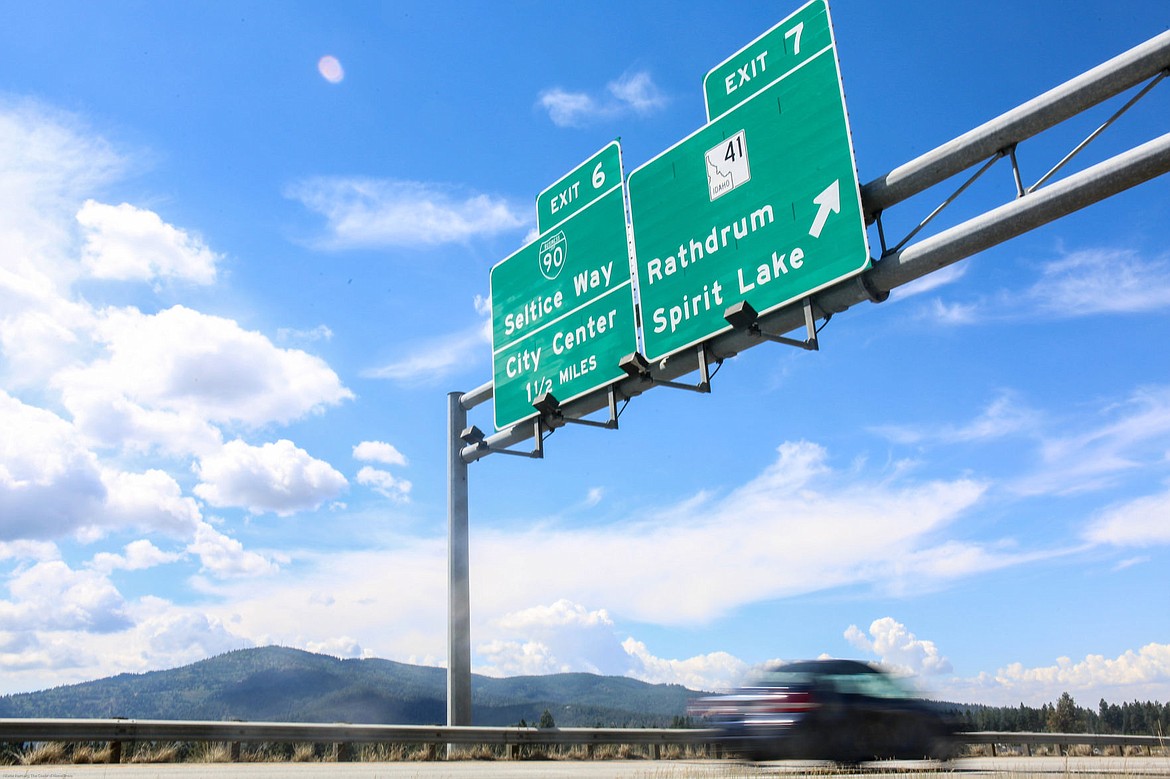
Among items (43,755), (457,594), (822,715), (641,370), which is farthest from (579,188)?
(43,755)

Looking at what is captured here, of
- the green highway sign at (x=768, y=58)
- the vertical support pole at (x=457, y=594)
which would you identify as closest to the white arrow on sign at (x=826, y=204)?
the green highway sign at (x=768, y=58)

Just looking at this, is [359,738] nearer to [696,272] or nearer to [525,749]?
[525,749]

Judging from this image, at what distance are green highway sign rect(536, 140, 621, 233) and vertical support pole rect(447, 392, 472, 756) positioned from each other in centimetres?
468

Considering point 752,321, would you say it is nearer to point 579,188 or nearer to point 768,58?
point 768,58

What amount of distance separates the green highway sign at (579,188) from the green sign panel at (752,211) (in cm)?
93

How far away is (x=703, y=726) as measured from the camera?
9.66 m

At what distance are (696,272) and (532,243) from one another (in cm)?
450

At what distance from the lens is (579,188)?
630 inches

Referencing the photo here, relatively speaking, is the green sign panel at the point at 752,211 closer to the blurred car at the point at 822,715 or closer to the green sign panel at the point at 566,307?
the green sign panel at the point at 566,307

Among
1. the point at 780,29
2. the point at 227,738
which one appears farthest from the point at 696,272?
the point at 227,738

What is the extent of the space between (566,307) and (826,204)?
5.36 m

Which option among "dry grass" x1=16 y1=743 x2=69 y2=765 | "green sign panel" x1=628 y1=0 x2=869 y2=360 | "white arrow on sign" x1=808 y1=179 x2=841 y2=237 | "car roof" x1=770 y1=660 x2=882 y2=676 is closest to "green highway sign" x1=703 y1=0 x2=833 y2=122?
"green sign panel" x1=628 y1=0 x2=869 y2=360

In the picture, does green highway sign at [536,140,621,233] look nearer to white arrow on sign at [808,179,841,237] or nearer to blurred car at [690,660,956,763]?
white arrow on sign at [808,179,841,237]

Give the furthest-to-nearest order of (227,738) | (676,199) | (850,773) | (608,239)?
(608,239)
(676,199)
(227,738)
(850,773)
